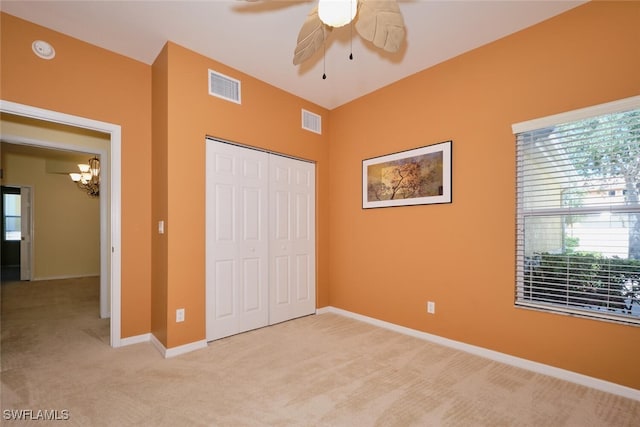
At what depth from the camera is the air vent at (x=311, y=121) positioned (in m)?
3.94

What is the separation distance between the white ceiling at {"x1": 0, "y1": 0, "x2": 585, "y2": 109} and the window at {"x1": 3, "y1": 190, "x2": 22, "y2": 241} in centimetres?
791

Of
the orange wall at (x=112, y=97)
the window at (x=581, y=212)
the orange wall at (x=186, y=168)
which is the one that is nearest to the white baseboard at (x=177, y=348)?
the orange wall at (x=186, y=168)

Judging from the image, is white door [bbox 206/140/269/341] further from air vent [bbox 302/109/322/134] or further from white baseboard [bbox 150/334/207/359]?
air vent [bbox 302/109/322/134]

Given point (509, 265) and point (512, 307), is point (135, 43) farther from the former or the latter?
point (512, 307)

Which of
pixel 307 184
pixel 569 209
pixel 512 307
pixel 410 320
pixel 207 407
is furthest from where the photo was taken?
pixel 307 184

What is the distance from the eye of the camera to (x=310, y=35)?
1.68m

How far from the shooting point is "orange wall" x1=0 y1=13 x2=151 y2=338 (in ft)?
8.00

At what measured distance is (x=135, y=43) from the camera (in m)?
2.76

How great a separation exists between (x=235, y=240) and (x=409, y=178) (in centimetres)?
204

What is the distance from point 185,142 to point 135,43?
102cm

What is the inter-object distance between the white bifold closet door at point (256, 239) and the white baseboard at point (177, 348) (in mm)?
142

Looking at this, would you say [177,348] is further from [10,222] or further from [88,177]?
[10,222]

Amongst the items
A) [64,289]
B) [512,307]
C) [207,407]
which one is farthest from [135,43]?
[64,289]

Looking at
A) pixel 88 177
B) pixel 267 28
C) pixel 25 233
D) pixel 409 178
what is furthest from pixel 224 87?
pixel 25 233
